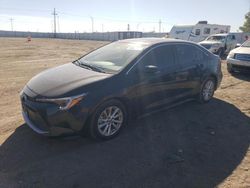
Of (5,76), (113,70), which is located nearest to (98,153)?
(113,70)

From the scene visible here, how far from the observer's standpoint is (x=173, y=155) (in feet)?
12.6

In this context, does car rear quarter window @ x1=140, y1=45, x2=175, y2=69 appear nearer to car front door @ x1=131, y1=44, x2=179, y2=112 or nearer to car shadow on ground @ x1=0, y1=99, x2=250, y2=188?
car front door @ x1=131, y1=44, x2=179, y2=112

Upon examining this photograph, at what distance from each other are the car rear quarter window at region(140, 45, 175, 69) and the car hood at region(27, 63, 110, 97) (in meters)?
0.98

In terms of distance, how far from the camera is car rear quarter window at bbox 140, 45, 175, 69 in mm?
4711

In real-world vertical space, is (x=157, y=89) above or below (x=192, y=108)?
above

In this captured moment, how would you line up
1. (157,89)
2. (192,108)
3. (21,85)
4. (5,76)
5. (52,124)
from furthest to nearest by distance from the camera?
(5,76) < (21,85) < (192,108) < (157,89) < (52,124)

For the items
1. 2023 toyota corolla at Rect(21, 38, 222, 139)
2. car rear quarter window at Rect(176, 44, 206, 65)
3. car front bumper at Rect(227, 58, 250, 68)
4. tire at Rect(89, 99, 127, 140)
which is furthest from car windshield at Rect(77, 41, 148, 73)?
car front bumper at Rect(227, 58, 250, 68)

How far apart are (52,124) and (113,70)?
4.66 ft

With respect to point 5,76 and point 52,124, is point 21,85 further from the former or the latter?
point 52,124

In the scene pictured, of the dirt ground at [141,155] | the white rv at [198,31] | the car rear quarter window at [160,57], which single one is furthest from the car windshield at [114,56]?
the white rv at [198,31]

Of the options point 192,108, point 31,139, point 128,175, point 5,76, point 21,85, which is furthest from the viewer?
point 5,76

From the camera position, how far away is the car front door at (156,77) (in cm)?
448

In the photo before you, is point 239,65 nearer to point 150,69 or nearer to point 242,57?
point 242,57

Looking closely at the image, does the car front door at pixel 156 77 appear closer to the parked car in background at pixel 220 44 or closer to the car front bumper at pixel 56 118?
the car front bumper at pixel 56 118
